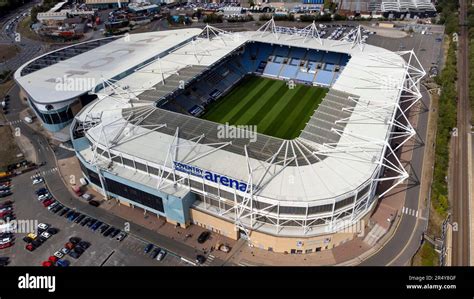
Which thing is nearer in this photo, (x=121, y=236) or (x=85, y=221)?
(x=121, y=236)

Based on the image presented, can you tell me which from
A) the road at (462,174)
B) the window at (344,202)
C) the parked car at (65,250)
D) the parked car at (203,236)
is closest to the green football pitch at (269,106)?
the window at (344,202)

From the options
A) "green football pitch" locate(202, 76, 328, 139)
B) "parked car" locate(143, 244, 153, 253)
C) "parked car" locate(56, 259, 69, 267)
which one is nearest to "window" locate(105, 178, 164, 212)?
"parked car" locate(143, 244, 153, 253)

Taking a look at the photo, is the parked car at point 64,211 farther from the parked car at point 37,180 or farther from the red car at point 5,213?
the parked car at point 37,180

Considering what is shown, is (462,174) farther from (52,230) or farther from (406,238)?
(52,230)

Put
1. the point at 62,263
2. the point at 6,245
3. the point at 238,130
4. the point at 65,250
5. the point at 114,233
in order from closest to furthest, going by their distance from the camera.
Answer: the point at 62,263 → the point at 65,250 → the point at 6,245 → the point at 114,233 → the point at 238,130

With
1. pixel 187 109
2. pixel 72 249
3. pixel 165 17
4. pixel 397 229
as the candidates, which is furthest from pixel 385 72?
pixel 165 17

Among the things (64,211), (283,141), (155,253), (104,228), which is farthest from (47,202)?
(283,141)
